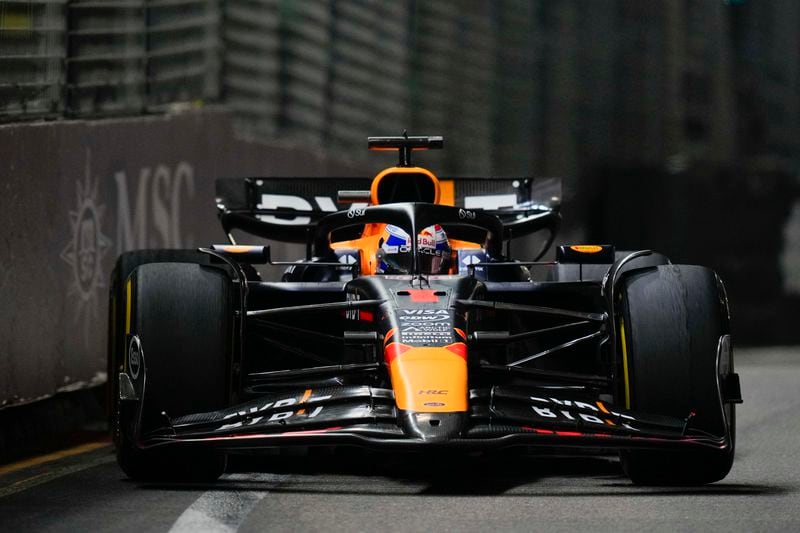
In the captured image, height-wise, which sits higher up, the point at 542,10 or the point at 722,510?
the point at 542,10

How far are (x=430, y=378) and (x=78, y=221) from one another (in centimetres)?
445

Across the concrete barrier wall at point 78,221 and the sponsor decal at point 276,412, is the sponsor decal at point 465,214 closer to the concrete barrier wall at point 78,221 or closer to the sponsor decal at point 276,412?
the sponsor decal at point 276,412

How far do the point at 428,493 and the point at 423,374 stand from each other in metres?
0.49

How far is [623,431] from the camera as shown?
24.4 feet

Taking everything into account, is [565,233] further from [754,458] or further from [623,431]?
[623,431]

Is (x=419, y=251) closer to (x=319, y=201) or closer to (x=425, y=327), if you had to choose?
(x=425, y=327)

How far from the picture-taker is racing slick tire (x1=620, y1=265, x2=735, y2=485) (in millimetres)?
7832

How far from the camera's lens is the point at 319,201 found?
11.8 metres

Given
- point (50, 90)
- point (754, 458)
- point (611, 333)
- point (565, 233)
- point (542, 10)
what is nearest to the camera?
point (611, 333)

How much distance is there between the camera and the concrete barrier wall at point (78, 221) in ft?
32.6

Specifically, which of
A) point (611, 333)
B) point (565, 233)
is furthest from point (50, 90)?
point (565, 233)

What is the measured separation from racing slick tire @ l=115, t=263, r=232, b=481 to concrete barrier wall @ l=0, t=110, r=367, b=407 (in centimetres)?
194

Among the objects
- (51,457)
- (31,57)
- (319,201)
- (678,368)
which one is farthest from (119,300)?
(319,201)

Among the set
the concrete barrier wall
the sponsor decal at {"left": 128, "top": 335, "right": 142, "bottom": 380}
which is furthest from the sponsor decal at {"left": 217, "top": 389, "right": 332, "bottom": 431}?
the concrete barrier wall
